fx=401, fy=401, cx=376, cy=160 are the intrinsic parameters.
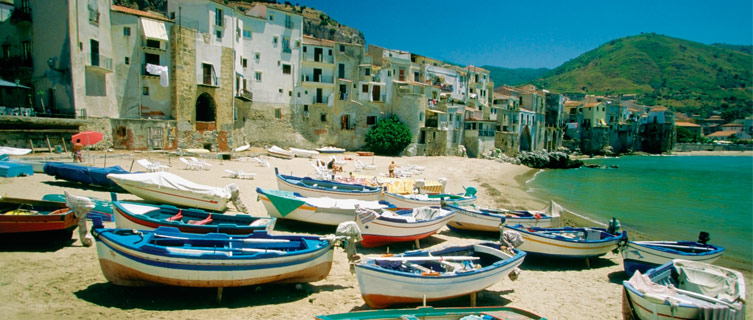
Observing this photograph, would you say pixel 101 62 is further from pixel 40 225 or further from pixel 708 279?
pixel 708 279

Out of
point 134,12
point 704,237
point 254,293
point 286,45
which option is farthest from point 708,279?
point 286,45

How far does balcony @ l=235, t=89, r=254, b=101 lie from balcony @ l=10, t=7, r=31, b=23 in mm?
15034

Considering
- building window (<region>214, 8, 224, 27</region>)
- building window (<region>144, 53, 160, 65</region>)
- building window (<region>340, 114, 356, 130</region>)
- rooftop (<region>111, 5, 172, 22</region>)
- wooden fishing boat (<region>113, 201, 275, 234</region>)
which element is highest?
building window (<region>214, 8, 224, 27</region>)

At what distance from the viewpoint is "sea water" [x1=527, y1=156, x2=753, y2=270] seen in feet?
62.5

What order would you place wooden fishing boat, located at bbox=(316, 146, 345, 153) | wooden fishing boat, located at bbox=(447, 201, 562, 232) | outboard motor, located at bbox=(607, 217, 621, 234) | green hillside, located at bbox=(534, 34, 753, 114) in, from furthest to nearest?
green hillside, located at bbox=(534, 34, 753, 114)
wooden fishing boat, located at bbox=(316, 146, 345, 153)
wooden fishing boat, located at bbox=(447, 201, 562, 232)
outboard motor, located at bbox=(607, 217, 621, 234)

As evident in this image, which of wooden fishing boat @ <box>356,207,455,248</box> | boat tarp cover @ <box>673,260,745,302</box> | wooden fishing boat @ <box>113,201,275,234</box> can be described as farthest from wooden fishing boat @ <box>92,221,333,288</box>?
boat tarp cover @ <box>673,260,745,302</box>

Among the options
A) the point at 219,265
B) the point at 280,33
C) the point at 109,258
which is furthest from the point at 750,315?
the point at 280,33

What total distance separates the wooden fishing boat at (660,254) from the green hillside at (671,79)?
148 metres

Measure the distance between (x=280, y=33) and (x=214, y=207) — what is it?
102 ft

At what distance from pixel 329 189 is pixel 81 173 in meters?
10.2

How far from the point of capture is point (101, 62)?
28781 mm

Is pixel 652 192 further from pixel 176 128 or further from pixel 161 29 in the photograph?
pixel 161 29

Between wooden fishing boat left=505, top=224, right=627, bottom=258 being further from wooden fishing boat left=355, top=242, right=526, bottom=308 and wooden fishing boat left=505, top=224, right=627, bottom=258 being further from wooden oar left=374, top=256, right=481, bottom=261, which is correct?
wooden oar left=374, top=256, right=481, bottom=261

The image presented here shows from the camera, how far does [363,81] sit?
4506cm
